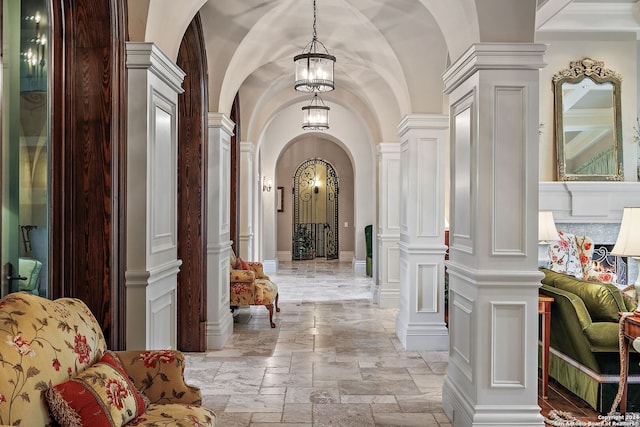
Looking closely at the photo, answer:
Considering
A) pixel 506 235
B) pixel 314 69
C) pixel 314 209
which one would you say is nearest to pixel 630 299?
pixel 506 235

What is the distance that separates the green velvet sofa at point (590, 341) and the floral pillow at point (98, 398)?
3.12 metres

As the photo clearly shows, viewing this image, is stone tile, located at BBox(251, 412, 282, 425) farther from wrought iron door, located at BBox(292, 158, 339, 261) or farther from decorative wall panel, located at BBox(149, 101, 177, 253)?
wrought iron door, located at BBox(292, 158, 339, 261)

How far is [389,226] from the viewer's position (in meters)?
9.09

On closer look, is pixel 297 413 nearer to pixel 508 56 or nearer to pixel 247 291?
pixel 508 56

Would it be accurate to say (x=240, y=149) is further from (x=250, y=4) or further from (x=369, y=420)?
(x=369, y=420)

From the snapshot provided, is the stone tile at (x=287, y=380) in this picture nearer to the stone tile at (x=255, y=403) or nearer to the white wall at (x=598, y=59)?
the stone tile at (x=255, y=403)

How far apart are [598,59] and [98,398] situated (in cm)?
899

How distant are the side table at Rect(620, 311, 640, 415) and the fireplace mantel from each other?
5.19 meters

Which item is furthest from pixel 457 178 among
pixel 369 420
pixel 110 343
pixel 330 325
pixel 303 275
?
pixel 303 275

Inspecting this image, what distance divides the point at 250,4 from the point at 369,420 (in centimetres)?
410

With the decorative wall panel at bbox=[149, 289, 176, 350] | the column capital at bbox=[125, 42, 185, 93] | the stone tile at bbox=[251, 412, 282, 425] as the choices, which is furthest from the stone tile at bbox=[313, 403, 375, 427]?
the column capital at bbox=[125, 42, 185, 93]

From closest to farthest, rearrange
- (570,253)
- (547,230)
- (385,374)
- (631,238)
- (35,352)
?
(35,352) → (631,238) → (385,374) → (547,230) → (570,253)

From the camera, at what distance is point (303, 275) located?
13.6 m

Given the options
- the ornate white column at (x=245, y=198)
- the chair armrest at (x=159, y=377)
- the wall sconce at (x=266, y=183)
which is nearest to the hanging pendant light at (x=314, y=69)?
the chair armrest at (x=159, y=377)
